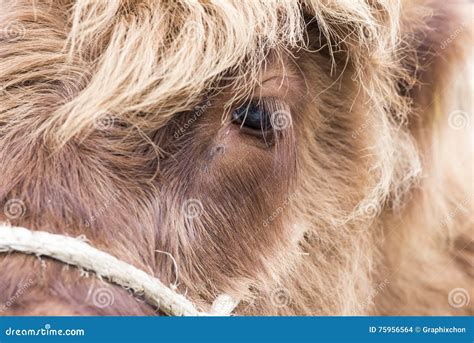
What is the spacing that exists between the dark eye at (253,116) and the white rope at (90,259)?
2.10 feet

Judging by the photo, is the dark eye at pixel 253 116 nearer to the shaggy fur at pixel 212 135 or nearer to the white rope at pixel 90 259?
the shaggy fur at pixel 212 135

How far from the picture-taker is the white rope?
1.85 meters

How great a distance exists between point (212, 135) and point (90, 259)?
63 centimetres

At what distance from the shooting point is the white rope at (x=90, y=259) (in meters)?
1.85

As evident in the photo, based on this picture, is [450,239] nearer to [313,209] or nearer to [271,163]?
[313,209]

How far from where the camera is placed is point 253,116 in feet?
7.66

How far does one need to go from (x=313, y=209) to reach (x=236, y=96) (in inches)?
26.6

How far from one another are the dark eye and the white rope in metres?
0.64

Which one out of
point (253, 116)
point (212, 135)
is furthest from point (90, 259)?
point (253, 116)

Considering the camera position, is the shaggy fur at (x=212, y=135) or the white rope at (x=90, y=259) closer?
the white rope at (x=90, y=259)

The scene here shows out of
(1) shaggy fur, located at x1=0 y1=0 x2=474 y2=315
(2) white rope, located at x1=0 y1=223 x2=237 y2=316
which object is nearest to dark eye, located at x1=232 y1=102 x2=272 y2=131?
(1) shaggy fur, located at x1=0 y1=0 x2=474 y2=315

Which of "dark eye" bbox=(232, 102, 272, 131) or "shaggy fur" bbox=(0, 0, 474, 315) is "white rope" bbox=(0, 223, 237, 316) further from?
"dark eye" bbox=(232, 102, 272, 131)

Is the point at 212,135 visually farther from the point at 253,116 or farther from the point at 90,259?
the point at 90,259

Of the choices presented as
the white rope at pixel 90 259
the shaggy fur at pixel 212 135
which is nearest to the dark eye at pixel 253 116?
the shaggy fur at pixel 212 135
